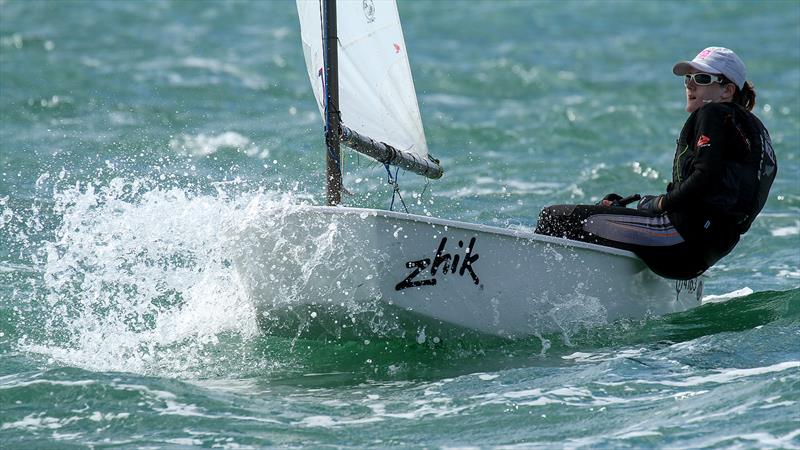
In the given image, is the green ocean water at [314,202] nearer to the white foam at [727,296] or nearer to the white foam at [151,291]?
the white foam at [151,291]

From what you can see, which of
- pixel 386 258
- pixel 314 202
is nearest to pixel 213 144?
pixel 314 202

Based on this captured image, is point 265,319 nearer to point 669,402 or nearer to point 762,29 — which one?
point 669,402

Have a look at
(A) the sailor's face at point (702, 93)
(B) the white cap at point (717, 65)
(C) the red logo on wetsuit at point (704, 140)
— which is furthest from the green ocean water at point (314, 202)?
(B) the white cap at point (717, 65)

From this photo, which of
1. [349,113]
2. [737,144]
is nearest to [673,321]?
[737,144]

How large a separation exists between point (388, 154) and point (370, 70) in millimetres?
475

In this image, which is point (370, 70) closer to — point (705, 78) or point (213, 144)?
point (705, 78)

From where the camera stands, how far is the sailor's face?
5699mm

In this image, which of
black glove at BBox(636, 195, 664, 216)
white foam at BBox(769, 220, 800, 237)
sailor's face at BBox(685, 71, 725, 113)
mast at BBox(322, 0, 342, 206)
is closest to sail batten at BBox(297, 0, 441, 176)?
mast at BBox(322, 0, 342, 206)

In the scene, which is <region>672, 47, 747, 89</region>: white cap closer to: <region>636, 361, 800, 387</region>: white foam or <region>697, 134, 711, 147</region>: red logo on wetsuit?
<region>697, 134, 711, 147</region>: red logo on wetsuit

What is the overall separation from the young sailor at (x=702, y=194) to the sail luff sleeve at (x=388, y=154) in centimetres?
66

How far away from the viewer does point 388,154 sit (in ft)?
18.9

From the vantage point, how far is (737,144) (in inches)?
218

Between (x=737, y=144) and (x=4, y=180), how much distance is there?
5276mm

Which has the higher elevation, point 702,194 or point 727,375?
point 702,194
